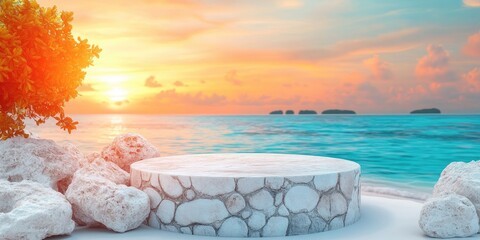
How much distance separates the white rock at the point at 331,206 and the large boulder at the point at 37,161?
3.48m

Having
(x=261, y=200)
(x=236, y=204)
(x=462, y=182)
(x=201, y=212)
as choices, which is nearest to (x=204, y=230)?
(x=201, y=212)

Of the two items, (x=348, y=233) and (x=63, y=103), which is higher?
(x=63, y=103)

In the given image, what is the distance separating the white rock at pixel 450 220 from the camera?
638cm

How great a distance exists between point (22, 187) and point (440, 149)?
30.2m

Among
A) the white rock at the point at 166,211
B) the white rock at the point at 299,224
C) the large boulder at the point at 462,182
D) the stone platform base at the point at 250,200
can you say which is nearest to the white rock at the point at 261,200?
the stone platform base at the point at 250,200

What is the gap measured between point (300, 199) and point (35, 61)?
4.18 metres

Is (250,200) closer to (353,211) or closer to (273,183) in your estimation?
(273,183)

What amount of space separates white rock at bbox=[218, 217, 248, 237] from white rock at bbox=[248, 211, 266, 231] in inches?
2.9

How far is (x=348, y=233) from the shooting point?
6625 millimetres

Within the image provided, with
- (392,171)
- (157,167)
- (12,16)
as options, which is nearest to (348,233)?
(157,167)

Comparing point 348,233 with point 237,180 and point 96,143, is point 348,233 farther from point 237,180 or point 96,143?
point 96,143

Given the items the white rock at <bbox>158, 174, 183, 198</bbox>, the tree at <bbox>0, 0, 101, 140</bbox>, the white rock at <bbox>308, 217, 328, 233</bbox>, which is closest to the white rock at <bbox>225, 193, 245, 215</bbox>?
the white rock at <bbox>158, 174, 183, 198</bbox>

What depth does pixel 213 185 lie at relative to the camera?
638 centimetres

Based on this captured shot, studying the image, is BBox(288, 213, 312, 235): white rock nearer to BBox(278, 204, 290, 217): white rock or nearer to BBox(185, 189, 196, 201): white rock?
BBox(278, 204, 290, 217): white rock
